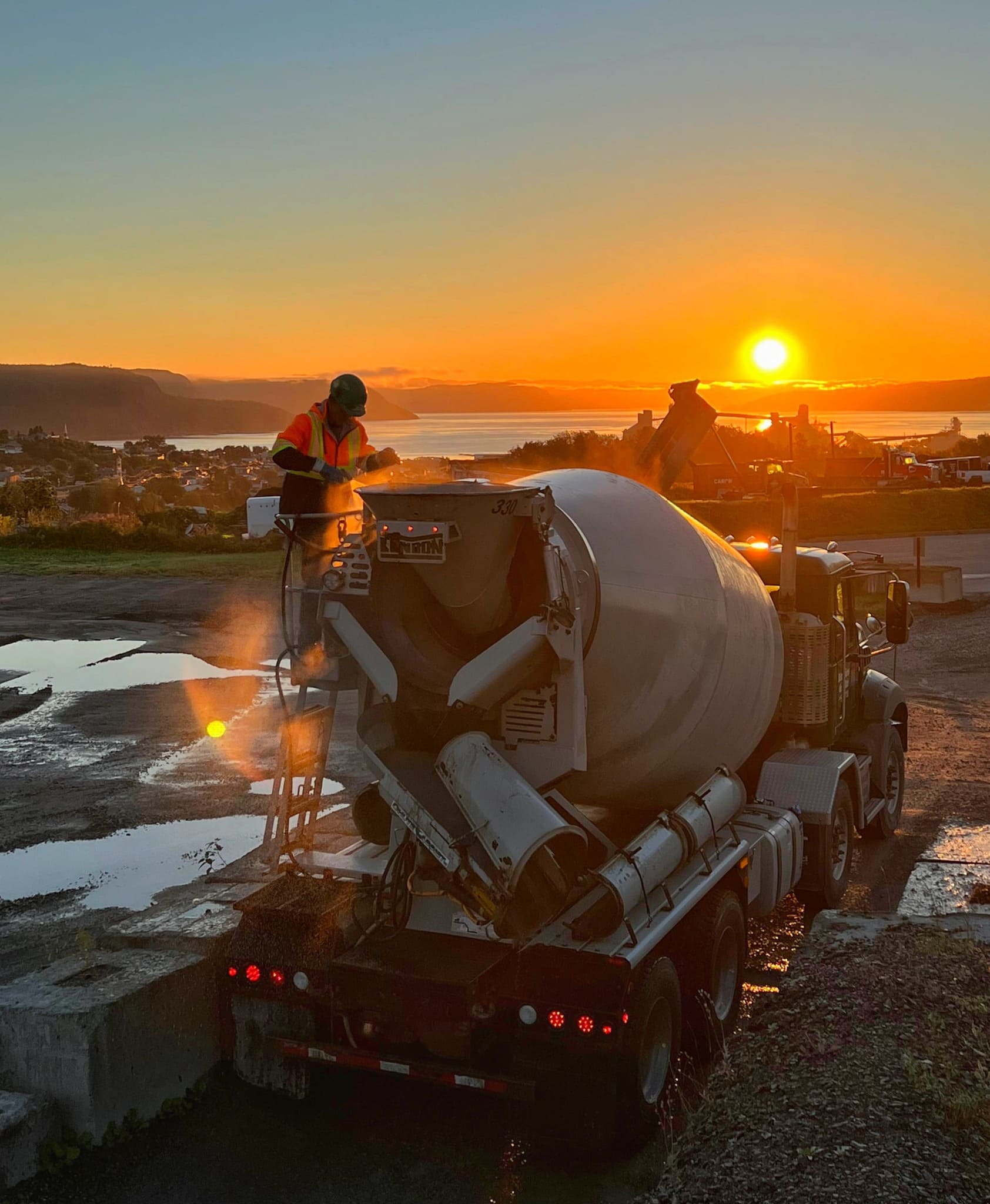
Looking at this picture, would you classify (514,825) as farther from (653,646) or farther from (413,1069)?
(653,646)

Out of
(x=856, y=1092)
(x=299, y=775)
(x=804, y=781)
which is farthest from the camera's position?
(x=804, y=781)

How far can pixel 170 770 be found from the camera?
13.7m

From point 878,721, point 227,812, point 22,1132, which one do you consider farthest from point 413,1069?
point 878,721

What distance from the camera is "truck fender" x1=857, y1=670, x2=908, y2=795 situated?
432 inches

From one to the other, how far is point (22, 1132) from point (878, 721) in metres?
7.79

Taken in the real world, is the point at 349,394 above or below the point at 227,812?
above

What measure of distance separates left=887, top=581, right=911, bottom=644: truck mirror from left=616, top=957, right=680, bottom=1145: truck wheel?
17.3 feet

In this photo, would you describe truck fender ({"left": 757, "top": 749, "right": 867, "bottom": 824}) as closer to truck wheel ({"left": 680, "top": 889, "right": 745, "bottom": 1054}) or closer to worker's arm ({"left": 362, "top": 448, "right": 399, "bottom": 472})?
truck wheel ({"left": 680, "top": 889, "right": 745, "bottom": 1054})

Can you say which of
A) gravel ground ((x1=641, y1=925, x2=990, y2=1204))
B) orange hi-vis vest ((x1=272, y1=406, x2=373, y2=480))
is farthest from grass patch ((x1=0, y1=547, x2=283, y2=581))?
gravel ground ((x1=641, y1=925, x2=990, y2=1204))

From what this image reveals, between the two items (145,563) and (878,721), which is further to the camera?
(145,563)

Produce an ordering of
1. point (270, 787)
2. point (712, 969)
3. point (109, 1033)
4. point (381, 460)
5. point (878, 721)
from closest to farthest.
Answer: point (109, 1033)
point (712, 969)
point (381, 460)
point (878, 721)
point (270, 787)

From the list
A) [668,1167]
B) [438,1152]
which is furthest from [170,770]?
[668,1167]

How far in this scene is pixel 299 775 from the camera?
271 inches

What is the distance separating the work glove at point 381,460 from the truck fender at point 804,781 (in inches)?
149
